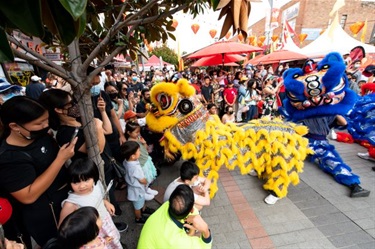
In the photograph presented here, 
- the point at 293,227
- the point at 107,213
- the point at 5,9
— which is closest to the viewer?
the point at 5,9

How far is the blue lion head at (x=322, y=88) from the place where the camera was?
2704 mm

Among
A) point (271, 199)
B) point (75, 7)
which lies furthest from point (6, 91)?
point (271, 199)

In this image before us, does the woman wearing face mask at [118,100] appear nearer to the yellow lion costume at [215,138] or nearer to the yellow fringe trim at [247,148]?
the yellow lion costume at [215,138]

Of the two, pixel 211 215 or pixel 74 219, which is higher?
pixel 74 219

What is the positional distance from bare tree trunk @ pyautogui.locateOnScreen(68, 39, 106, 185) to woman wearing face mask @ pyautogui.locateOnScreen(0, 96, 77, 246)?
0.22 metres

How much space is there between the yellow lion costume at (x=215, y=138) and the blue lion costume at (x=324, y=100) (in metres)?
0.62

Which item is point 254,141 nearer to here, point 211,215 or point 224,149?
point 224,149

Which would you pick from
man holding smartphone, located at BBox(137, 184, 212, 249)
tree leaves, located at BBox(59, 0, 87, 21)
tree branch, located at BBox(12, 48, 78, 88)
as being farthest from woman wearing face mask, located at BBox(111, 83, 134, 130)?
tree leaves, located at BBox(59, 0, 87, 21)

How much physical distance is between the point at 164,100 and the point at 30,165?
4.59 feet

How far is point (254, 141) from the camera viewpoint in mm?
2445

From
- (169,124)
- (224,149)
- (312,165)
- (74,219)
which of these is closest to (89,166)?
(74,219)

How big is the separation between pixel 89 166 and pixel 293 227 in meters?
2.27

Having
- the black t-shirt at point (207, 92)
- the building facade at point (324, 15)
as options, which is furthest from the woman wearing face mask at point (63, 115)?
the building facade at point (324, 15)

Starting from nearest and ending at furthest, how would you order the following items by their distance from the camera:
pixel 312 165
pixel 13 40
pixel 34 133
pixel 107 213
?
1. pixel 13 40
2. pixel 34 133
3. pixel 107 213
4. pixel 312 165
